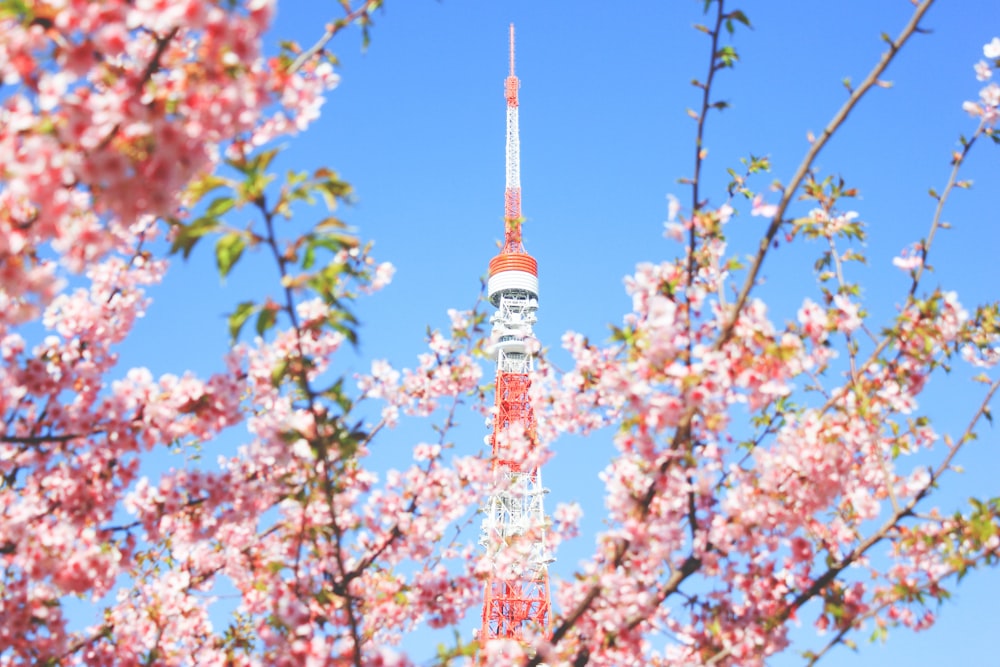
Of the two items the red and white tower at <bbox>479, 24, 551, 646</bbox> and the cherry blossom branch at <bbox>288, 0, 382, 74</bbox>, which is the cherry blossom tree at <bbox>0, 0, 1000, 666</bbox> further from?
the red and white tower at <bbox>479, 24, 551, 646</bbox>

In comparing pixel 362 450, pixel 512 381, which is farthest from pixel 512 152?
pixel 362 450

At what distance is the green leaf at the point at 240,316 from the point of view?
7.80ft

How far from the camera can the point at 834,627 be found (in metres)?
3.48

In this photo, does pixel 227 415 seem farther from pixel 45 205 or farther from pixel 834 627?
pixel 834 627

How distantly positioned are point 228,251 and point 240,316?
0.83 ft

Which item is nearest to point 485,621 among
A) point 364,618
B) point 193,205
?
point 364,618

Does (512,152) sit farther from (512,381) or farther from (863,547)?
(863,547)

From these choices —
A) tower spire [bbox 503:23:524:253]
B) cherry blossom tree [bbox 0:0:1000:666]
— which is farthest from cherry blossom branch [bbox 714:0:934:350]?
tower spire [bbox 503:23:524:253]

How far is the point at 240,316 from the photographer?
2408 mm

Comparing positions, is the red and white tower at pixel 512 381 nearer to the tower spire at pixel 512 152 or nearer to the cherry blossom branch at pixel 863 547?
the tower spire at pixel 512 152

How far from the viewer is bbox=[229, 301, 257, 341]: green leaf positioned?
238 centimetres

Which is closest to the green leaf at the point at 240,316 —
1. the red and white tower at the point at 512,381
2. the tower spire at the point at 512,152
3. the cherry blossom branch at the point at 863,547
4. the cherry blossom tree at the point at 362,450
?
the cherry blossom tree at the point at 362,450

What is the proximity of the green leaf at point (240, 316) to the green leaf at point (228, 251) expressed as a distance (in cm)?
20

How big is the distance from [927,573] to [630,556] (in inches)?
49.2
